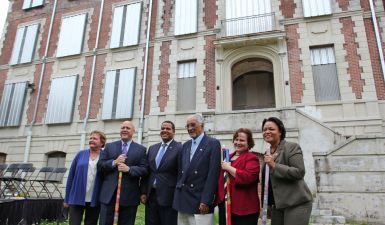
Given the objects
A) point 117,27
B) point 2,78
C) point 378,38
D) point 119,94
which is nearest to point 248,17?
point 378,38

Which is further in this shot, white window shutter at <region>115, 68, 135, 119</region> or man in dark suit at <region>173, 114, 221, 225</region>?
white window shutter at <region>115, 68, 135, 119</region>

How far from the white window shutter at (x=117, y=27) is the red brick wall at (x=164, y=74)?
2.49 meters

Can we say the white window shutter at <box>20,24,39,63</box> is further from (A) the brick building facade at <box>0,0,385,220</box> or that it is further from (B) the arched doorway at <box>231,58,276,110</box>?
(B) the arched doorway at <box>231,58,276,110</box>

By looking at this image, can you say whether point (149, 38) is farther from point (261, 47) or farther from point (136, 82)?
point (261, 47)

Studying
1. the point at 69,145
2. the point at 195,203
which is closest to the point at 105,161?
the point at 195,203

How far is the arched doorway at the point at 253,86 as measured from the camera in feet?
45.9

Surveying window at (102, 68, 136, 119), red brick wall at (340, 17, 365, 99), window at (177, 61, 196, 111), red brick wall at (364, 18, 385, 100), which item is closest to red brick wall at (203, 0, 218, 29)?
window at (177, 61, 196, 111)

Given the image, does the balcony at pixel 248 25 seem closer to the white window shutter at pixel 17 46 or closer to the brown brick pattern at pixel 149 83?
the brown brick pattern at pixel 149 83

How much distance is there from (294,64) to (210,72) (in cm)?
331

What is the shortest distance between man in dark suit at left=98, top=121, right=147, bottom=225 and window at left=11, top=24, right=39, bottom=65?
14.0 m

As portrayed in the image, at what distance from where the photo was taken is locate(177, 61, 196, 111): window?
12305 millimetres

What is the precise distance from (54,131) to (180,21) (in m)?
7.80

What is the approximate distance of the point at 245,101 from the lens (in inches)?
565

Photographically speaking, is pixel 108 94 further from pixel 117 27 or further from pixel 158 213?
pixel 158 213
